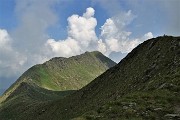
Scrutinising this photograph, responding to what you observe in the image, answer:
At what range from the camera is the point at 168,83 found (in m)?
33.8

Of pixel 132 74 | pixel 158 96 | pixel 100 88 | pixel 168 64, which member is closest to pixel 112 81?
pixel 100 88

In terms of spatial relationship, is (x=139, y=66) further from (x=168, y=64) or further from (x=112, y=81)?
(x=168, y=64)

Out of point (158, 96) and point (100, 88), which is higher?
point (100, 88)

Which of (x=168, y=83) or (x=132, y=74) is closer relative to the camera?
(x=168, y=83)

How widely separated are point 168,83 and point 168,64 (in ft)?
70.1

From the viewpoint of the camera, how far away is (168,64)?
5450 cm

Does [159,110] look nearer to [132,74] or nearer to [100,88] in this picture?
[132,74]

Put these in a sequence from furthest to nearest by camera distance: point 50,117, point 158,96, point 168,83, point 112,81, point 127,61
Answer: point 50,117 < point 127,61 < point 112,81 < point 168,83 < point 158,96

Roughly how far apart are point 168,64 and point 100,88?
34339 millimetres

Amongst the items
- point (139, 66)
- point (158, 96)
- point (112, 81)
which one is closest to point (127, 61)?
point (112, 81)

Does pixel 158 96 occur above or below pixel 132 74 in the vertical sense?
below

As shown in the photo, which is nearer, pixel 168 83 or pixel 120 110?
pixel 120 110

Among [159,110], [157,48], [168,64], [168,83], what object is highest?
[157,48]

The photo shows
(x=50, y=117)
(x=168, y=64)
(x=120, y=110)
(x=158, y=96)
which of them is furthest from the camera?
(x=50, y=117)
